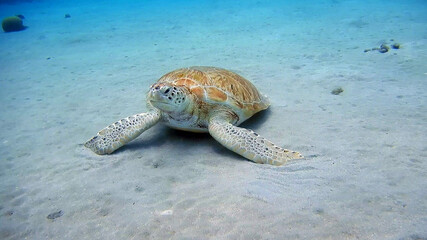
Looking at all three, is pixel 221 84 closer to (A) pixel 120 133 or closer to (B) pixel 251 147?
(B) pixel 251 147

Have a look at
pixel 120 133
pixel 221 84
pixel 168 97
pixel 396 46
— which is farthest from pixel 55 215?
pixel 396 46

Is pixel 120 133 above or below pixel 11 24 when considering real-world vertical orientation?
below

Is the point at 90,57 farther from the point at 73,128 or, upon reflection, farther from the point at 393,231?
the point at 393,231

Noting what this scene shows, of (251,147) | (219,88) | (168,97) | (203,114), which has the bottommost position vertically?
(251,147)

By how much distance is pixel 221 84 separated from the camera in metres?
4.19

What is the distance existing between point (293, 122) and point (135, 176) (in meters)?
2.80

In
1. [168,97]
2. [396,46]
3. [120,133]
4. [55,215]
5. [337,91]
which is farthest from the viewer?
[396,46]

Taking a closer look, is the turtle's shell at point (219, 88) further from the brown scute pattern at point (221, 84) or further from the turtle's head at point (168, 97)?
the turtle's head at point (168, 97)

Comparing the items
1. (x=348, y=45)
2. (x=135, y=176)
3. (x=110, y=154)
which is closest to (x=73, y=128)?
(x=110, y=154)

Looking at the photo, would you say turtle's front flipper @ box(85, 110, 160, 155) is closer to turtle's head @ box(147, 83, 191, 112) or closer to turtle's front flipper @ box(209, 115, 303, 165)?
turtle's head @ box(147, 83, 191, 112)

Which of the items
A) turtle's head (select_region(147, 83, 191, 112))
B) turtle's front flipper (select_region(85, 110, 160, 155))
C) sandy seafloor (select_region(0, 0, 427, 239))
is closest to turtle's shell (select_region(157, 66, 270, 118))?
turtle's head (select_region(147, 83, 191, 112))

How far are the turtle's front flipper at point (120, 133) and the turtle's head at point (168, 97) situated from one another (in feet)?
1.68

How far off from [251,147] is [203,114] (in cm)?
102

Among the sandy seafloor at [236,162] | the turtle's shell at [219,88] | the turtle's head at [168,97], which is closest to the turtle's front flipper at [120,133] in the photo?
the sandy seafloor at [236,162]
